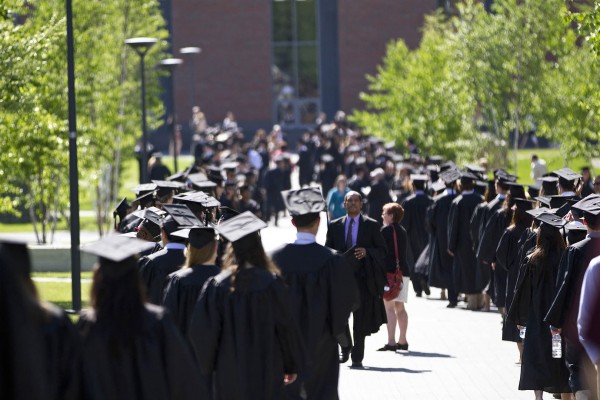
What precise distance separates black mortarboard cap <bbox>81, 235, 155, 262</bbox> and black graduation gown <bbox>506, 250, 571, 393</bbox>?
4.91 meters

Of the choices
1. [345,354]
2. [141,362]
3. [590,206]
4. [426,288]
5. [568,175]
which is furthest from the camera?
[426,288]

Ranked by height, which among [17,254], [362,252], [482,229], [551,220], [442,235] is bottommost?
[442,235]

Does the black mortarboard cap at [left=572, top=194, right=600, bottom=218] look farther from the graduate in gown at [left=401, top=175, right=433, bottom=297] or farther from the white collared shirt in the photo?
the graduate in gown at [left=401, top=175, right=433, bottom=297]

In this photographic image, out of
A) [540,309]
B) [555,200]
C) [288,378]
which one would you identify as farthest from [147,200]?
[288,378]

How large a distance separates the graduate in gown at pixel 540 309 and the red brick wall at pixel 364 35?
52.7 metres

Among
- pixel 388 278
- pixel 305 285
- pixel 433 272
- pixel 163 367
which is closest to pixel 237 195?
pixel 433 272

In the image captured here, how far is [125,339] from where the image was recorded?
6.54 metres

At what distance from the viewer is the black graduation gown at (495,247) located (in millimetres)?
16188

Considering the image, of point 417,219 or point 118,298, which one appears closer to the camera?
point 118,298

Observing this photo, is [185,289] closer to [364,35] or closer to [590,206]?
[590,206]

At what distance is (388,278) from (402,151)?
2314 centimetres

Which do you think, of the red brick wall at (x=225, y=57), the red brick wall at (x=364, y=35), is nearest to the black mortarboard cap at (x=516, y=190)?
the red brick wall at (x=364, y=35)

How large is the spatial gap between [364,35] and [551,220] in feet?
176

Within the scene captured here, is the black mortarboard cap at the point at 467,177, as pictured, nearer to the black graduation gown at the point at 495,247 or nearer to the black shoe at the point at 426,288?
the black graduation gown at the point at 495,247
